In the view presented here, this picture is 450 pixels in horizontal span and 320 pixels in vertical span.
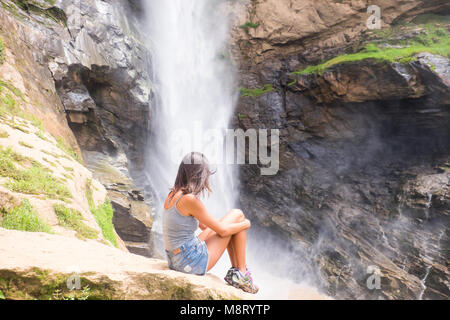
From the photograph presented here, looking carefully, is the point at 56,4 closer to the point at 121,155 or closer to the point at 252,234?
the point at 121,155

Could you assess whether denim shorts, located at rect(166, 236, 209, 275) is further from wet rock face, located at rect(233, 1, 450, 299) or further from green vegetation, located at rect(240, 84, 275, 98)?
green vegetation, located at rect(240, 84, 275, 98)

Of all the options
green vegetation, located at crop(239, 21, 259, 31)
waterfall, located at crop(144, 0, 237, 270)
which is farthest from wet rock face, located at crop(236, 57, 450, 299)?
green vegetation, located at crop(239, 21, 259, 31)

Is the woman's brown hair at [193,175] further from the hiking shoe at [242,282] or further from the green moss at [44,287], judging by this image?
the green moss at [44,287]

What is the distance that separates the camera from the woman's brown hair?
2.73 m

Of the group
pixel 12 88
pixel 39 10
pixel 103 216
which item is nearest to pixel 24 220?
pixel 103 216

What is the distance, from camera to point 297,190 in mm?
13477

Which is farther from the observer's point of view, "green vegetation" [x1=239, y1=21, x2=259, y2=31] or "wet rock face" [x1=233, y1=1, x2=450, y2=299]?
"green vegetation" [x1=239, y1=21, x2=259, y2=31]

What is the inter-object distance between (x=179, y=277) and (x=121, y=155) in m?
10.3

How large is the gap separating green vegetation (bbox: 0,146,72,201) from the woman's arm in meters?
2.41

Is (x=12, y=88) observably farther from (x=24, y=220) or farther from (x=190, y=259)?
(x=190, y=259)

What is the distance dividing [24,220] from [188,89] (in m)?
13.7

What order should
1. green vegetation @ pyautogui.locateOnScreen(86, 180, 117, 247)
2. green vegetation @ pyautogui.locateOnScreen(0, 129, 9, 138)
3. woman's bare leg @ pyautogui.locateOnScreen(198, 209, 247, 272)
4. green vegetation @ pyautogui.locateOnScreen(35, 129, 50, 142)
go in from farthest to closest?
1. green vegetation @ pyautogui.locateOnScreen(35, 129, 50, 142)
2. green vegetation @ pyautogui.locateOnScreen(86, 180, 117, 247)
3. green vegetation @ pyautogui.locateOnScreen(0, 129, 9, 138)
4. woman's bare leg @ pyautogui.locateOnScreen(198, 209, 247, 272)

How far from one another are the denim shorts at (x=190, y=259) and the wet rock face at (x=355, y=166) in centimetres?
971

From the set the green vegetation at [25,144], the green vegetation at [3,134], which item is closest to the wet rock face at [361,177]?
the green vegetation at [25,144]
